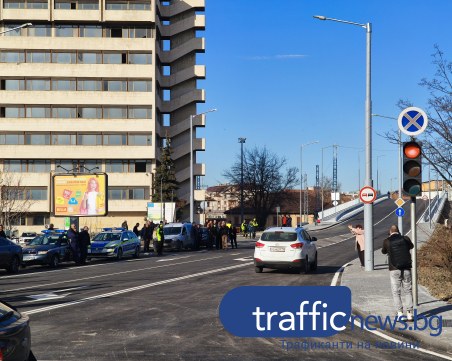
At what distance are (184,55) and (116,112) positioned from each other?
1172 cm

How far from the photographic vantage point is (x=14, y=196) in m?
72.1

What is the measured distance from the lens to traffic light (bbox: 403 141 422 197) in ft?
43.7

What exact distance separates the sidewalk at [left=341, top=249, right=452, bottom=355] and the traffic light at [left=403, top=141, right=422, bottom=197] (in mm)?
2331

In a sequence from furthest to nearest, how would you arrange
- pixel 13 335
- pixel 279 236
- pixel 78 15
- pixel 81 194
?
pixel 78 15 < pixel 81 194 < pixel 279 236 < pixel 13 335

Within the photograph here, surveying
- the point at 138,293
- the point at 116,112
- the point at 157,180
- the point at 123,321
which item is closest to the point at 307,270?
the point at 138,293

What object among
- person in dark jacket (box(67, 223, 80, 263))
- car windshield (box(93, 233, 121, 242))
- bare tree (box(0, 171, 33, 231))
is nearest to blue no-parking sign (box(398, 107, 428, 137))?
person in dark jacket (box(67, 223, 80, 263))

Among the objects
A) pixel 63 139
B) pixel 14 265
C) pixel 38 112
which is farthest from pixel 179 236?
pixel 38 112

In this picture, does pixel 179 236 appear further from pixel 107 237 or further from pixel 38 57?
pixel 38 57

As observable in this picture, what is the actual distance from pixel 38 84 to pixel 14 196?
1372cm

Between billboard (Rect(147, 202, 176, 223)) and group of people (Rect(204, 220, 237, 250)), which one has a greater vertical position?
billboard (Rect(147, 202, 176, 223))

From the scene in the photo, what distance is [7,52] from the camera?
77.9 meters

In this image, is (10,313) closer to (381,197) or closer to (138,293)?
(138,293)

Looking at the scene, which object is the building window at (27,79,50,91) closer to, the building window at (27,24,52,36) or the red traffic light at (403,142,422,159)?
the building window at (27,24,52,36)

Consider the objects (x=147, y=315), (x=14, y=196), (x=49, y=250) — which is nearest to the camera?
(x=147, y=315)
